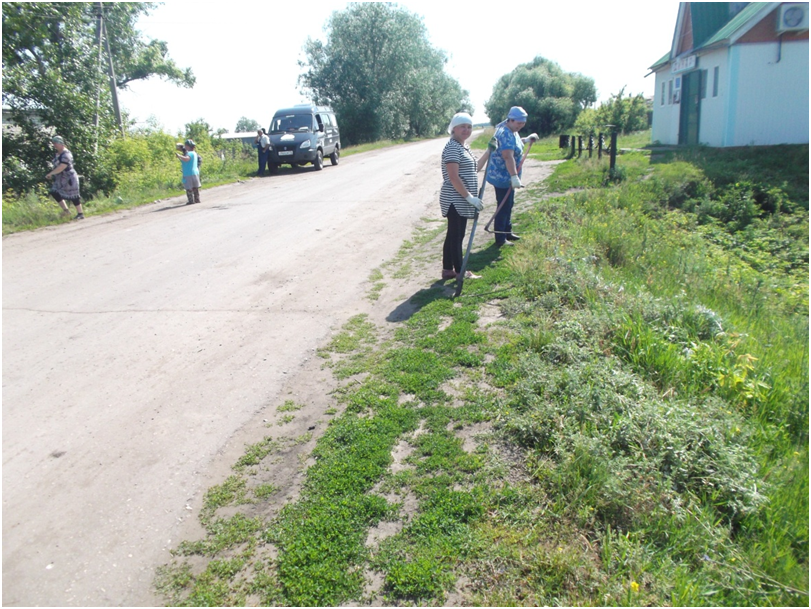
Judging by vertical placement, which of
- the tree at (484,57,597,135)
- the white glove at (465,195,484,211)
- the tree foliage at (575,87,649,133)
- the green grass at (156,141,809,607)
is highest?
the tree at (484,57,597,135)

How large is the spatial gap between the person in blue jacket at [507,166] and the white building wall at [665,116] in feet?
55.7

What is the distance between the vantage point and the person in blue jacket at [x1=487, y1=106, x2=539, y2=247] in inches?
299

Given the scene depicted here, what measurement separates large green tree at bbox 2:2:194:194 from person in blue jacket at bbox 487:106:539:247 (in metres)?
11.9

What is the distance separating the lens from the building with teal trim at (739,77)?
51.8 feet

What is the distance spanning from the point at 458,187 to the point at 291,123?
1797cm

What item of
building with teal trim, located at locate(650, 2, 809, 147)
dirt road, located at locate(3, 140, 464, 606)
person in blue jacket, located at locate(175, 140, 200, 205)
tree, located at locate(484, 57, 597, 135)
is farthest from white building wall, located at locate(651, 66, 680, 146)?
person in blue jacket, located at locate(175, 140, 200, 205)

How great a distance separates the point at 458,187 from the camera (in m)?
6.54

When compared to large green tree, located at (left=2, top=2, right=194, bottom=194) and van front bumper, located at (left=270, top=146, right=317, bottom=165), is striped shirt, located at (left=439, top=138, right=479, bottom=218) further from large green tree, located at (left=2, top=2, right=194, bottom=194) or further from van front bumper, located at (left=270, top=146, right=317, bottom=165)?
van front bumper, located at (left=270, top=146, right=317, bottom=165)

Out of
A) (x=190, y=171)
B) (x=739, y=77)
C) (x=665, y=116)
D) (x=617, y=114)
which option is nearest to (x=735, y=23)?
(x=739, y=77)

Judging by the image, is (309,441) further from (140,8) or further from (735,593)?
(140,8)

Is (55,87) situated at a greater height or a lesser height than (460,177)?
greater

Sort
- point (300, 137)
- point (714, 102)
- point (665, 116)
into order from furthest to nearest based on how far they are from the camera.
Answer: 1. point (665, 116)
2. point (300, 137)
3. point (714, 102)

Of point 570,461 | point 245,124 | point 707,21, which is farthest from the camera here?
point 245,124

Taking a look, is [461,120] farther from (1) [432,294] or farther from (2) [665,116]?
(2) [665,116]
